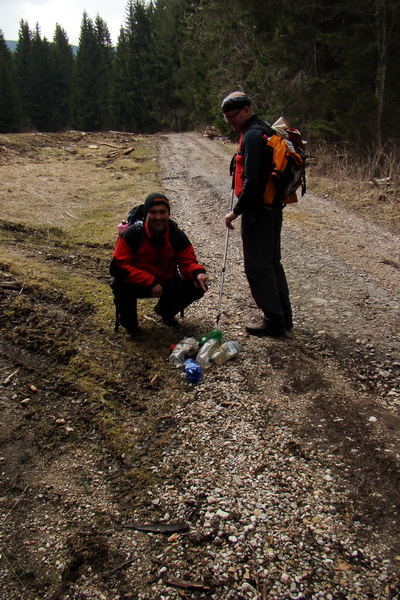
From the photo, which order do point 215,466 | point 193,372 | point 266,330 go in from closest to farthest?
point 215,466
point 193,372
point 266,330

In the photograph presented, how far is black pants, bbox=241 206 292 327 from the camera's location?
3.97 m

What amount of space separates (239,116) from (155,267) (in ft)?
5.44

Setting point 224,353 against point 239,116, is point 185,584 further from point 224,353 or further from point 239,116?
point 239,116

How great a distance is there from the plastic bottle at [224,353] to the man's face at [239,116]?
6.82ft

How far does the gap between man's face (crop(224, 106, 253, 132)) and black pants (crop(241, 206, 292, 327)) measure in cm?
80

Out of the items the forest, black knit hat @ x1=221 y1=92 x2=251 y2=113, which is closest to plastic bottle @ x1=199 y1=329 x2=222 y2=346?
black knit hat @ x1=221 y1=92 x2=251 y2=113

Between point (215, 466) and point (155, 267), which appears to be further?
point (155, 267)

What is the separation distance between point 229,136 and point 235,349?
21974mm

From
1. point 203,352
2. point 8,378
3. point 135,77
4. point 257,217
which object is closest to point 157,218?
point 257,217

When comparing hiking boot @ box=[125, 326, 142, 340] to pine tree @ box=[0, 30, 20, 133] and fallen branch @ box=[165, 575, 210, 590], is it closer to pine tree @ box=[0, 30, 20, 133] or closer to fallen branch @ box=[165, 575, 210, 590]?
fallen branch @ box=[165, 575, 210, 590]

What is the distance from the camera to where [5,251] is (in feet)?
21.5

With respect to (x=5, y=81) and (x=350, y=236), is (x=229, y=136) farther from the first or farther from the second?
(x=5, y=81)

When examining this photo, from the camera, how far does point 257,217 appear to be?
12.9ft

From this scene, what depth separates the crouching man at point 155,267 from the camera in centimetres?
405
